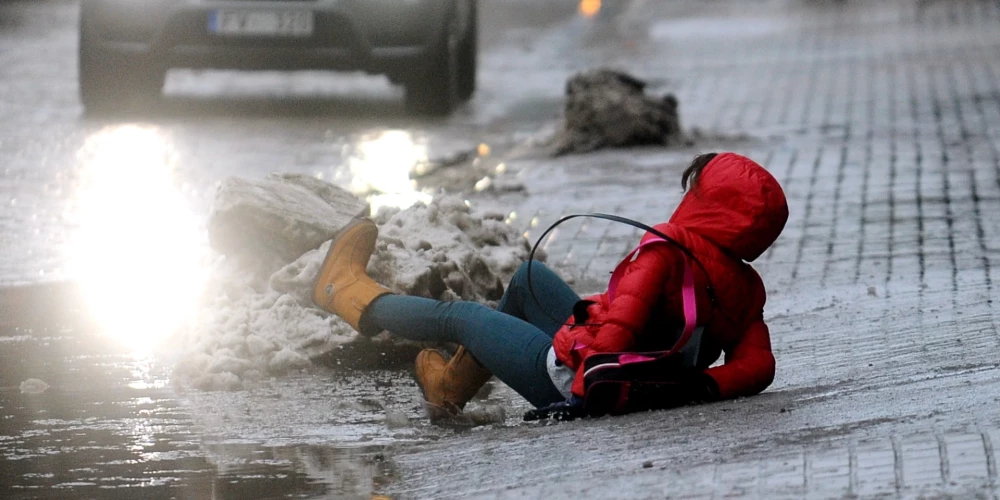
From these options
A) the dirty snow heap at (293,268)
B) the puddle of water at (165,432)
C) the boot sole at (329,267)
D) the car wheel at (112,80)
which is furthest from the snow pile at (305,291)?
the car wheel at (112,80)

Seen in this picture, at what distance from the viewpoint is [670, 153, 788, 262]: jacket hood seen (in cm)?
406

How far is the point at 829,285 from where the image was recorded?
6004 mm

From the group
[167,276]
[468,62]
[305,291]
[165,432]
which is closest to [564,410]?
[165,432]

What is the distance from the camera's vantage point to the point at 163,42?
1061cm

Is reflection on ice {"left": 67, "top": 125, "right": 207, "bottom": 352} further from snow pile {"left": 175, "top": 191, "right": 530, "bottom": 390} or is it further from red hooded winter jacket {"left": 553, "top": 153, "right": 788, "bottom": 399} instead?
red hooded winter jacket {"left": 553, "top": 153, "right": 788, "bottom": 399}

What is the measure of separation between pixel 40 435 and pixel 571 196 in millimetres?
4014

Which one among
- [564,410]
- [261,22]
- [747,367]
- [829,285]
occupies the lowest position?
[261,22]

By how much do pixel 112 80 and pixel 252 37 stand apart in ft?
3.69

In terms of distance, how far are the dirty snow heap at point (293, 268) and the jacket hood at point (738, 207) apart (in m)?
1.45

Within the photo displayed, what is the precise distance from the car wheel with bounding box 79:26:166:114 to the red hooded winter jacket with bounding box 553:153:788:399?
23.9 ft

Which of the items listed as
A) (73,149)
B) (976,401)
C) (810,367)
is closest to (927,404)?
(976,401)

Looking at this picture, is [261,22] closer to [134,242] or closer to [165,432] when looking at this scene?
[134,242]

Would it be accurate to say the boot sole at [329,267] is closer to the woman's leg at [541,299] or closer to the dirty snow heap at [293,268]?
the dirty snow heap at [293,268]

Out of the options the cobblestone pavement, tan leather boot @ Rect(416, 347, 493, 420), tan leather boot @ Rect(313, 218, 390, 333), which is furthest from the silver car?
tan leather boot @ Rect(416, 347, 493, 420)
